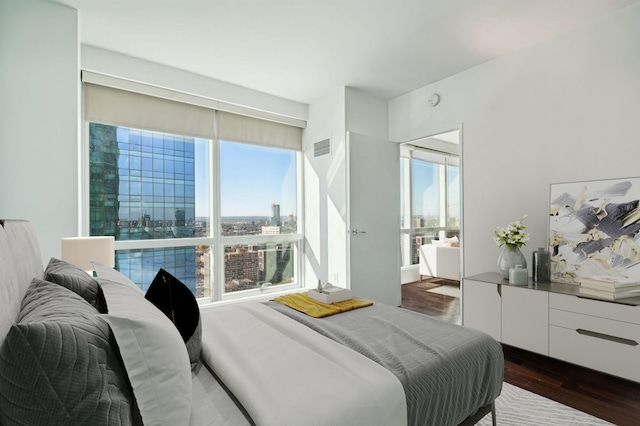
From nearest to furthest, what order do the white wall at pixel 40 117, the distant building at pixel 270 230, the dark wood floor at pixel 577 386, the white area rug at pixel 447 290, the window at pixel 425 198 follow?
the dark wood floor at pixel 577 386, the white wall at pixel 40 117, the distant building at pixel 270 230, the white area rug at pixel 447 290, the window at pixel 425 198

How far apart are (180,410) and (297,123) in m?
4.02

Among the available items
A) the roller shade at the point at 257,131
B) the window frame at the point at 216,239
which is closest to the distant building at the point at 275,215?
the window frame at the point at 216,239

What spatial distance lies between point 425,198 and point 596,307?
4.02 metres

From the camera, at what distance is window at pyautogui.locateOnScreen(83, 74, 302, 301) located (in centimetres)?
325

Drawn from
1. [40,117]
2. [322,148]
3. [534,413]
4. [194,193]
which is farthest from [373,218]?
[40,117]

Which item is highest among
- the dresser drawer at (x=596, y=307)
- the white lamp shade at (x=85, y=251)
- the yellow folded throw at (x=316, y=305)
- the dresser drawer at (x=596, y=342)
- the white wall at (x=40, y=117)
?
the white wall at (x=40, y=117)

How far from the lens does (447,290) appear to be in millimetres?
5023

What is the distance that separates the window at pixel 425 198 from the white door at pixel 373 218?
1.60 metres

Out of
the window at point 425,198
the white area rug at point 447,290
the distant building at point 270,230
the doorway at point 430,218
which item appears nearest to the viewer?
the distant building at point 270,230

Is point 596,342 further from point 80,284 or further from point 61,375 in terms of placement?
point 80,284

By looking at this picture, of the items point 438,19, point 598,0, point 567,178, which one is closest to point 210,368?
point 438,19

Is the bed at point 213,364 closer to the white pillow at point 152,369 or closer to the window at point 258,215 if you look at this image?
the white pillow at point 152,369

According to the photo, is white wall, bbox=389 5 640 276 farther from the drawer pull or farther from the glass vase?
the drawer pull

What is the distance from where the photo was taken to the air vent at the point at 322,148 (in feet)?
13.5
